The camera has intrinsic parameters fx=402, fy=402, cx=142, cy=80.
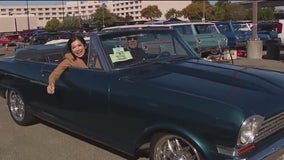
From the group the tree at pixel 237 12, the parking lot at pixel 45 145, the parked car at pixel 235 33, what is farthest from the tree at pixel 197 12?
the parking lot at pixel 45 145

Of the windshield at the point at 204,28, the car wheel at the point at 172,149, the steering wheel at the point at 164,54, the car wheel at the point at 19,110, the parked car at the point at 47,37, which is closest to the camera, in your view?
the car wheel at the point at 172,149

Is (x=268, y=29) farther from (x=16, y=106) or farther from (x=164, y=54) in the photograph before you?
(x=164, y=54)

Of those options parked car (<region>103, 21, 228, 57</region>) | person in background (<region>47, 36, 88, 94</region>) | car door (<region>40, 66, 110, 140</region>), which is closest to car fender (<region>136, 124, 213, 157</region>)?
car door (<region>40, 66, 110, 140</region>)

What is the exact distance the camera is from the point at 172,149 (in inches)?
153

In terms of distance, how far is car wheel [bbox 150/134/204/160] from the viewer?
3.69 meters

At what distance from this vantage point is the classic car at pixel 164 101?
11.2ft

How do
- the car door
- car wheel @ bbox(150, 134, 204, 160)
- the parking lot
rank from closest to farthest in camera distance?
car wheel @ bbox(150, 134, 204, 160) → the car door → the parking lot

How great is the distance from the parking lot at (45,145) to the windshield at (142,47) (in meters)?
1.22

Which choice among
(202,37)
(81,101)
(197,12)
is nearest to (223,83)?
(81,101)

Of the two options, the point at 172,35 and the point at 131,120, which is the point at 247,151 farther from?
the point at 172,35

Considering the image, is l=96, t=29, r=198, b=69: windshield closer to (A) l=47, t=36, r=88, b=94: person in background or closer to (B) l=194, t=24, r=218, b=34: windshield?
(A) l=47, t=36, r=88, b=94: person in background

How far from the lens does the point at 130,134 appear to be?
4172 mm

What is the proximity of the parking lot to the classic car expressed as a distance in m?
0.38

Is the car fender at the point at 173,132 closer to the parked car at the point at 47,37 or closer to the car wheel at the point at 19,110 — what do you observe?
the car wheel at the point at 19,110
